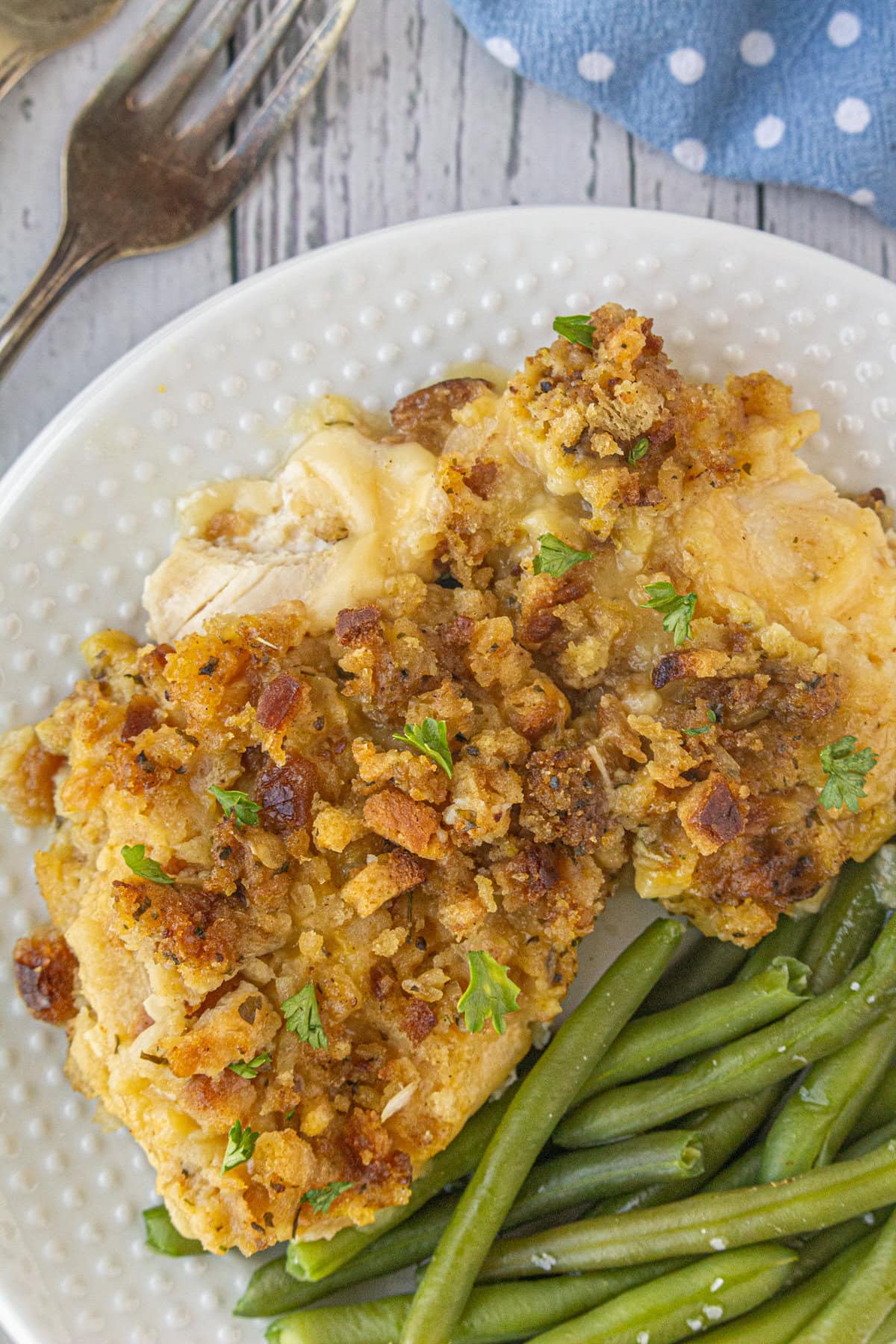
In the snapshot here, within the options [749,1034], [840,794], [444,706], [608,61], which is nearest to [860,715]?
[840,794]

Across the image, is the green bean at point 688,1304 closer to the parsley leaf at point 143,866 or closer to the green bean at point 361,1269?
the green bean at point 361,1269

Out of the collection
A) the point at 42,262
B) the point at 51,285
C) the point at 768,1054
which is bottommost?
the point at 768,1054

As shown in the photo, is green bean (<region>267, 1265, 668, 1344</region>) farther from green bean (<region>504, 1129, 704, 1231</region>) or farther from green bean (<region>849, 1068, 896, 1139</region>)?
green bean (<region>849, 1068, 896, 1139</region>)

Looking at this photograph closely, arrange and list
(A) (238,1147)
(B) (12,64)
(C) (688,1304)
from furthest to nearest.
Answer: (B) (12,64) → (C) (688,1304) → (A) (238,1147)

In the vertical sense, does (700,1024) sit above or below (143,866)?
below

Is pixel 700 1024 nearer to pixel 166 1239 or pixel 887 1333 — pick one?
pixel 887 1333

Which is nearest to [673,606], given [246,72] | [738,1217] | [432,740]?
[432,740]
